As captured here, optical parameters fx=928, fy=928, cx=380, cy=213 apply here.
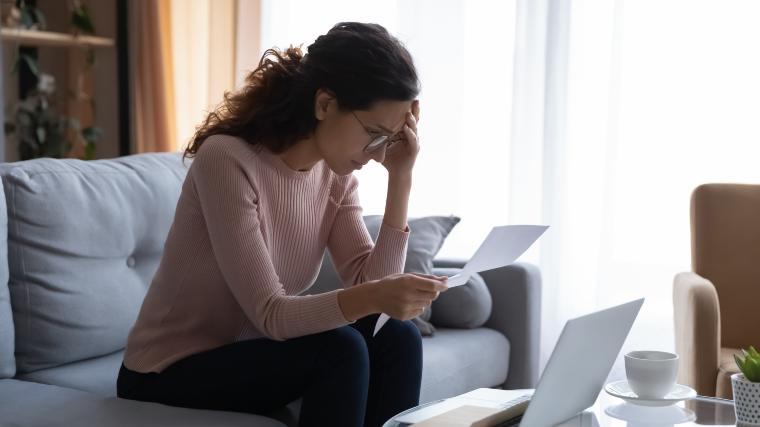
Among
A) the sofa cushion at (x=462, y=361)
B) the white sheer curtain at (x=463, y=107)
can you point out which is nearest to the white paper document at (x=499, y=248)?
the sofa cushion at (x=462, y=361)

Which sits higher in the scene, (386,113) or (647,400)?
(386,113)

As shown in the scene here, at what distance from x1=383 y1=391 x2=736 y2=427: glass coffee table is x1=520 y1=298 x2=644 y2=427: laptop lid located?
0.07 feet

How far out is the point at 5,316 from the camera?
5.87ft

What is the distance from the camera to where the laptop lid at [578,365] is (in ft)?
3.92

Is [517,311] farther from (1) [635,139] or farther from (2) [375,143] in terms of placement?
(2) [375,143]

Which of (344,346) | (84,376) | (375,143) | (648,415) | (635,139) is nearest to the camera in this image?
(648,415)

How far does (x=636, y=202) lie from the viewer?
9.59ft

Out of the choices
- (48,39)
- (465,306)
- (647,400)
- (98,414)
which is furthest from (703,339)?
(48,39)

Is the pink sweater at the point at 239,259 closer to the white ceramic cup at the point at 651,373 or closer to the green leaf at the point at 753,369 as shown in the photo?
the white ceramic cup at the point at 651,373

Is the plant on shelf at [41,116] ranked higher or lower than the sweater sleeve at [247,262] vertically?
higher

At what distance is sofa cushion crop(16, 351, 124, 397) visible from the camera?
1802 millimetres

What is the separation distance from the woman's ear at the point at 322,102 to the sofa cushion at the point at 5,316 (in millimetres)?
674

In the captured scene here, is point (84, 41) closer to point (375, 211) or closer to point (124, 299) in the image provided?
point (375, 211)

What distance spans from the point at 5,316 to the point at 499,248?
39.4 inches
